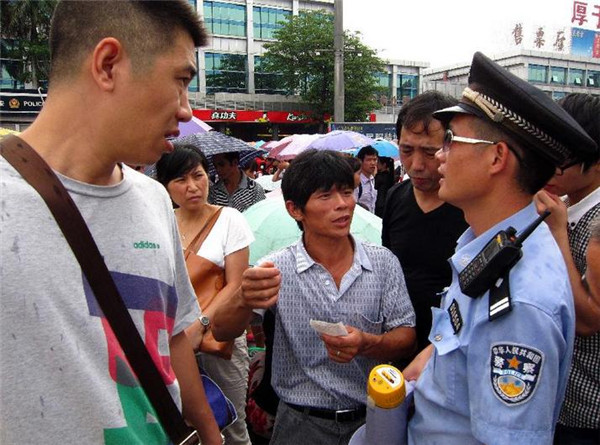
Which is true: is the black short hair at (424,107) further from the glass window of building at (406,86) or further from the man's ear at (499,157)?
the glass window of building at (406,86)

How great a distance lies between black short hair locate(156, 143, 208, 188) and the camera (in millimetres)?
3064

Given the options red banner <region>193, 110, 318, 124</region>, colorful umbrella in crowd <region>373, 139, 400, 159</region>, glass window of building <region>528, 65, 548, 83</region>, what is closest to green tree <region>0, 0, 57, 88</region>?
red banner <region>193, 110, 318, 124</region>

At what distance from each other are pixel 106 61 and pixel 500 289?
1187 mm

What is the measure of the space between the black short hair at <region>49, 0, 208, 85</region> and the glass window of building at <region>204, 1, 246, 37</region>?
3827cm

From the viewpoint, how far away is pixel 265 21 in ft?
129

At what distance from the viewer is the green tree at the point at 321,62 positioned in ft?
110

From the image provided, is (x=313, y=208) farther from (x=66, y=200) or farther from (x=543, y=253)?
(x=66, y=200)

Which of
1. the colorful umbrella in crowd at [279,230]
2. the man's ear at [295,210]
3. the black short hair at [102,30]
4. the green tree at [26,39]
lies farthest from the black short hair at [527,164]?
the green tree at [26,39]

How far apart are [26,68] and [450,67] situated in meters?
42.1

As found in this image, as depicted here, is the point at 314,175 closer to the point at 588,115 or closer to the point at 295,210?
the point at 295,210

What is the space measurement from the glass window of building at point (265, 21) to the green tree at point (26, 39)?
56.7 feet

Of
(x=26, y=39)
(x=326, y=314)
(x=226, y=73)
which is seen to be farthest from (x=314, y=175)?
(x=226, y=73)

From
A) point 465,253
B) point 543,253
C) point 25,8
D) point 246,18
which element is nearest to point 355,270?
point 465,253

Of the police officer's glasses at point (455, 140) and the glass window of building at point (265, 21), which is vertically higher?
the glass window of building at point (265, 21)
